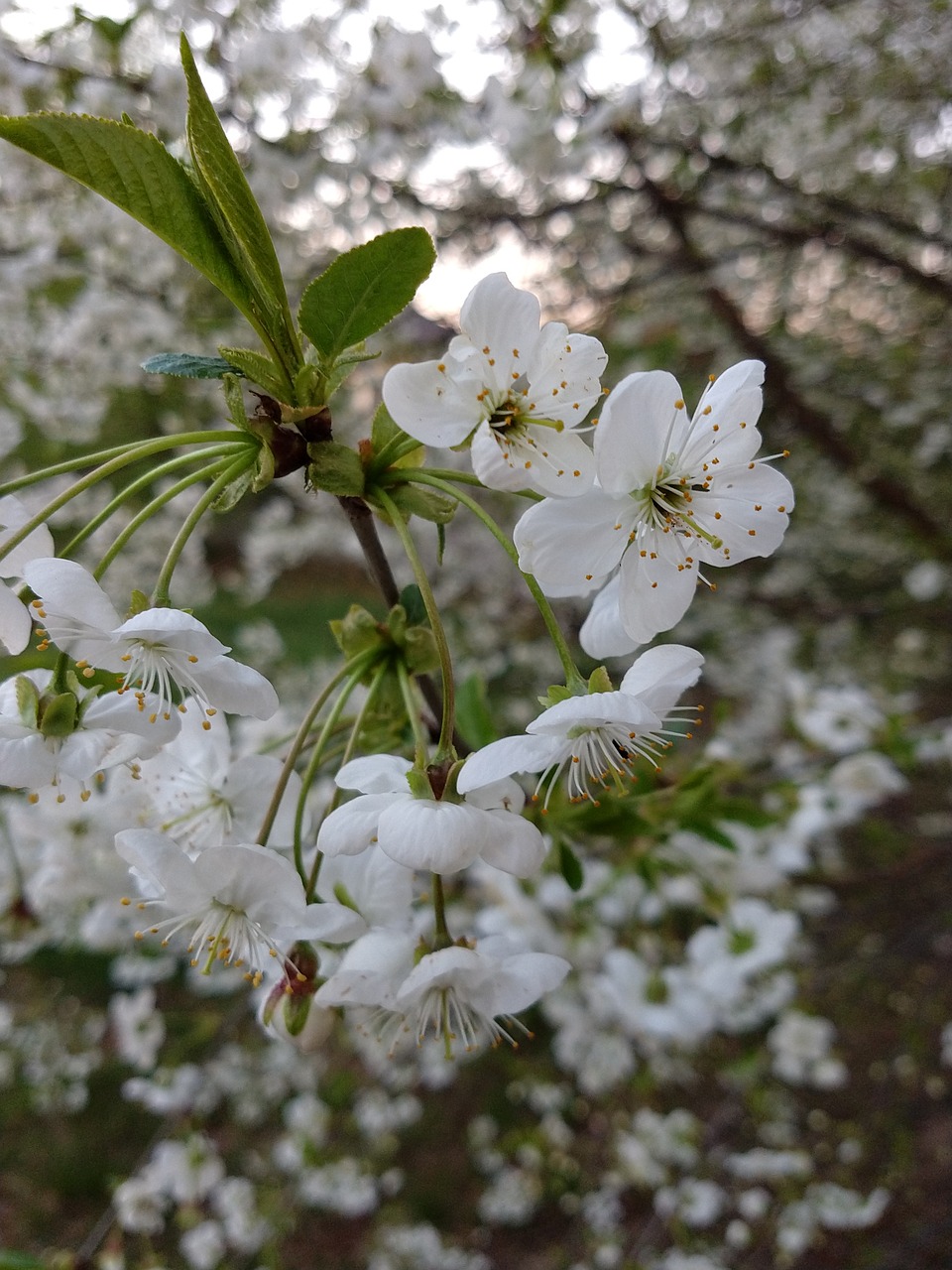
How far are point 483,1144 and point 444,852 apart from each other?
11.7 ft

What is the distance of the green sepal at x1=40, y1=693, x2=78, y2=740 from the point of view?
656 millimetres

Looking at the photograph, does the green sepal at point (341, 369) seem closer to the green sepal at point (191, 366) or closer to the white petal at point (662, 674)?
the green sepal at point (191, 366)

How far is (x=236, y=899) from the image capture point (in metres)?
0.69

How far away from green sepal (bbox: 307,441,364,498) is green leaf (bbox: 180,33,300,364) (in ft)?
0.27

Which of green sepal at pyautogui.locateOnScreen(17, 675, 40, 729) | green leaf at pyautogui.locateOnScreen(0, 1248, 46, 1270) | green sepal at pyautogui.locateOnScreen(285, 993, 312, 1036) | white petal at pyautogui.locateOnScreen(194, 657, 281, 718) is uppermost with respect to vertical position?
green sepal at pyautogui.locateOnScreen(17, 675, 40, 729)

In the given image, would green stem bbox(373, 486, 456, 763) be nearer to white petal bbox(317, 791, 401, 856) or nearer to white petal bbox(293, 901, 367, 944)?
white petal bbox(317, 791, 401, 856)

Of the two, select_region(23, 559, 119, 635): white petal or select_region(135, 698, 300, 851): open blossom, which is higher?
select_region(23, 559, 119, 635): white petal

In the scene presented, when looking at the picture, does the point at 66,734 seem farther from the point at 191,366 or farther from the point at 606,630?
the point at 606,630

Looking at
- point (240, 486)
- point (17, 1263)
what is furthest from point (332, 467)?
point (17, 1263)

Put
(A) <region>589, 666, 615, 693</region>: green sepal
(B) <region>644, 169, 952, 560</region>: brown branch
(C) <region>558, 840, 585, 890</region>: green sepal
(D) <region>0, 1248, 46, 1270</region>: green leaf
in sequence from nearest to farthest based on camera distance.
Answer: (A) <region>589, 666, 615, 693</region>: green sepal, (C) <region>558, 840, 585, 890</region>: green sepal, (D) <region>0, 1248, 46, 1270</region>: green leaf, (B) <region>644, 169, 952, 560</region>: brown branch

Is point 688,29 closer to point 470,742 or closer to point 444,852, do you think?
point 470,742

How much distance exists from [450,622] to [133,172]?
3.16 m

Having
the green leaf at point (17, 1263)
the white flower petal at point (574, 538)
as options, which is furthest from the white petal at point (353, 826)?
the green leaf at point (17, 1263)

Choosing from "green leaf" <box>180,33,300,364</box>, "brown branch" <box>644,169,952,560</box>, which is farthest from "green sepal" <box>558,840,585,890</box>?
"brown branch" <box>644,169,952,560</box>
